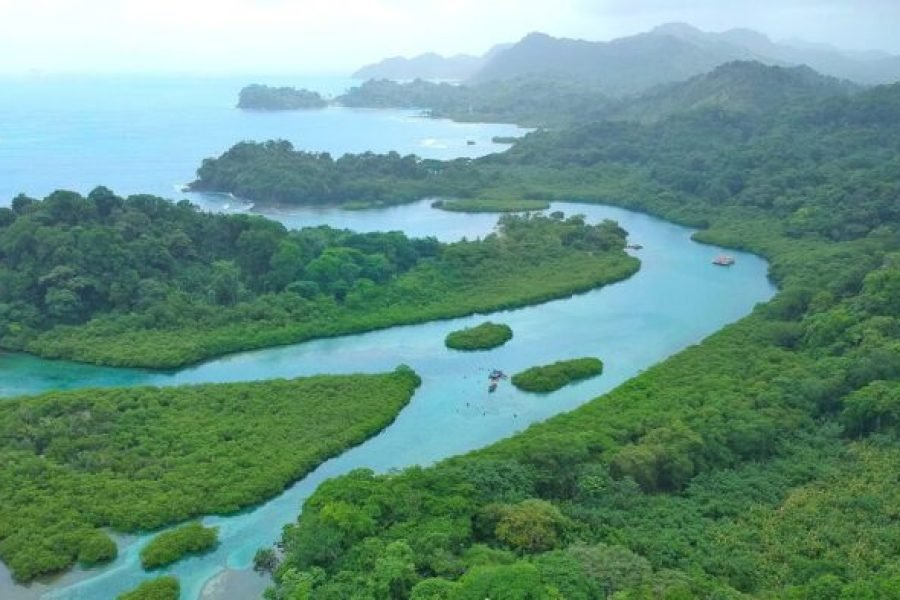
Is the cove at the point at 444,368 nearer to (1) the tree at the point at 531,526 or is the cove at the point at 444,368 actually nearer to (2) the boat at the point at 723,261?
(2) the boat at the point at 723,261

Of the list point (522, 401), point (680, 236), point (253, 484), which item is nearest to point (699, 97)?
point (680, 236)

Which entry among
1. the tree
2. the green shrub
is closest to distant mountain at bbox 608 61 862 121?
the tree

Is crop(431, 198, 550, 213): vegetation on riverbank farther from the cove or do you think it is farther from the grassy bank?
the cove

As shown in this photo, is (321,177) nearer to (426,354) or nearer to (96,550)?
(426,354)

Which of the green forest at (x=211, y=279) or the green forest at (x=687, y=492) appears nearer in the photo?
the green forest at (x=687, y=492)

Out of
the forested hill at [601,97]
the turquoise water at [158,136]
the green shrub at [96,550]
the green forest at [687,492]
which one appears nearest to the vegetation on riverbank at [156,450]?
the green shrub at [96,550]

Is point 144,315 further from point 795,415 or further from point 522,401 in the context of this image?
point 795,415

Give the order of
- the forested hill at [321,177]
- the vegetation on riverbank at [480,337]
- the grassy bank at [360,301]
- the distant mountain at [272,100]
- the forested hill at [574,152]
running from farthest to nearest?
the distant mountain at [272,100], the forested hill at [574,152], the forested hill at [321,177], the vegetation on riverbank at [480,337], the grassy bank at [360,301]
